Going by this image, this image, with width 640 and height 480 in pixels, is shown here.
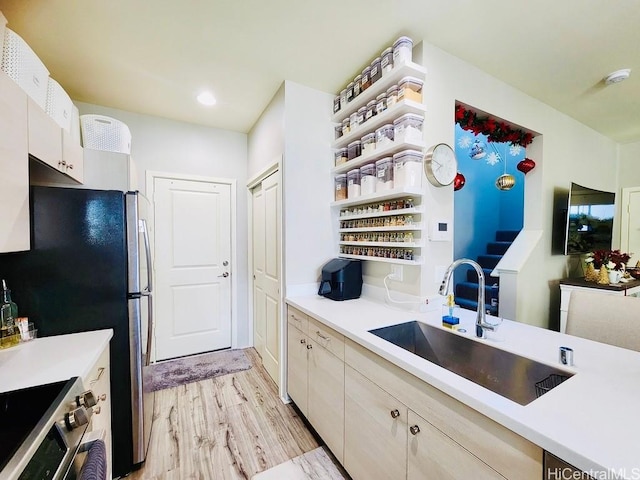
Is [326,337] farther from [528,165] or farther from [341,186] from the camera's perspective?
[528,165]

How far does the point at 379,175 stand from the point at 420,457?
1532 millimetres

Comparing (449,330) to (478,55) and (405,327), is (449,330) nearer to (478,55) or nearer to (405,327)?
(405,327)

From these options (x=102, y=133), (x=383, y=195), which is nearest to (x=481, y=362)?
(x=383, y=195)

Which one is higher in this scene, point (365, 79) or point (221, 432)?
point (365, 79)

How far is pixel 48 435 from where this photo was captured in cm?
74

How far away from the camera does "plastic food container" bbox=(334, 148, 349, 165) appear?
2242 millimetres

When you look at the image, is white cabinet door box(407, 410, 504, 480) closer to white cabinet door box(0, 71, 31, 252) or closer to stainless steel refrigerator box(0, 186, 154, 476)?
stainless steel refrigerator box(0, 186, 154, 476)

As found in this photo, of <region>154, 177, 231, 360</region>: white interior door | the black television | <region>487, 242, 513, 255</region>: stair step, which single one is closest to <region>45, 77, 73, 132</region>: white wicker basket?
<region>154, 177, 231, 360</region>: white interior door

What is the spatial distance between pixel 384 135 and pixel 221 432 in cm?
233

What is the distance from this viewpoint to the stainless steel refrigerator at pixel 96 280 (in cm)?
135

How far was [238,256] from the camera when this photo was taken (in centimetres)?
319
